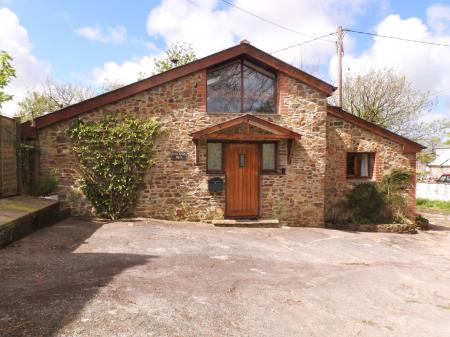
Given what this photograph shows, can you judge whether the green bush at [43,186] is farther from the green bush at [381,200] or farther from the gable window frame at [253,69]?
the green bush at [381,200]

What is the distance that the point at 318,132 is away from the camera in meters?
10.5

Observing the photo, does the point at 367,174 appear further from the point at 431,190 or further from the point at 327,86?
the point at 431,190

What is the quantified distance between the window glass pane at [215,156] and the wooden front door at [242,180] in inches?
9.3

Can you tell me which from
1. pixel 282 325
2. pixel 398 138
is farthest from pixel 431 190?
pixel 282 325

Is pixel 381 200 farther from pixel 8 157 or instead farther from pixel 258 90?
pixel 8 157

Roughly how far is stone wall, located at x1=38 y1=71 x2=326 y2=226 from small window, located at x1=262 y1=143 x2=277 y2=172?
280mm

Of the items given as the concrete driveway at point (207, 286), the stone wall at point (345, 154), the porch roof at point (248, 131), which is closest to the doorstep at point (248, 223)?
the concrete driveway at point (207, 286)

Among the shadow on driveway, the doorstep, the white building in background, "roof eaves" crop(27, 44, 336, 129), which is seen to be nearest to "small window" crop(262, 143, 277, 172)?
the doorstep

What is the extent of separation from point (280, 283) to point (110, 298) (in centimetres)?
274

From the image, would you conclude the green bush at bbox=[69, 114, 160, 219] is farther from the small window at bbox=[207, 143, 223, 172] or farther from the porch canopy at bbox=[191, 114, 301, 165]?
the small window at bbox=[207, 143, 223, 172]

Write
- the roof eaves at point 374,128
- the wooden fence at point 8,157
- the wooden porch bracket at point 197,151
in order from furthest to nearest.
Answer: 1. the roof eaves at point 374,128
2. the wooden porch bracket at point 197,151
3. the wooden fence at point 8,157

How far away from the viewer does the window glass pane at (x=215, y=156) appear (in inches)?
396

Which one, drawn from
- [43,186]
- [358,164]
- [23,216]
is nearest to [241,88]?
[358,164]

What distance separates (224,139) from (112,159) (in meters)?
3.46
